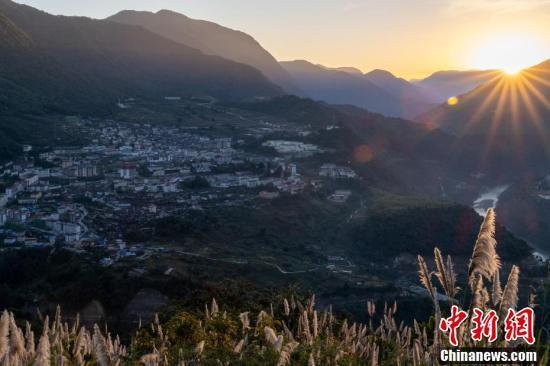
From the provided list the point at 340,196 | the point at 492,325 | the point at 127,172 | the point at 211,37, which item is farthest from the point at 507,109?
the point at 211,37

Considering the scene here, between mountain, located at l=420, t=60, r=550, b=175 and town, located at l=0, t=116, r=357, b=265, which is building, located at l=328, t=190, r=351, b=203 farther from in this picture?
mountain, located at l=420, t=60, r=550, b=175

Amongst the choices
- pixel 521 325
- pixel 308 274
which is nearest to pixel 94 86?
pixel 308 274

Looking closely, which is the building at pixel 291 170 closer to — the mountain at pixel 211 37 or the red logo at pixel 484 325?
the red logo at pixel 484 325

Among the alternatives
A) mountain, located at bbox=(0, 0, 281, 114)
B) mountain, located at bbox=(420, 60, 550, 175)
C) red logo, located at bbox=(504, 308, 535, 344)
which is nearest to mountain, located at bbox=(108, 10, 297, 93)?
mountain, located at bbox=(0, 0, 281, 114)

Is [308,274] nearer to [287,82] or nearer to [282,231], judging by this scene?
[282,231]

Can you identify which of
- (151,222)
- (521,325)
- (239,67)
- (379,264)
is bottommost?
(379,264)

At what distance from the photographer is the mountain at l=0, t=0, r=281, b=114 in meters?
67.4

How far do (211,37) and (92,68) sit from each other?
95.8 meters

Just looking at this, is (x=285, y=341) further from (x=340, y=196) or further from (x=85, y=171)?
(x=340, y=196)

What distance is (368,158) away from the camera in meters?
62.8

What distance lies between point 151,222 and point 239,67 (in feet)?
327

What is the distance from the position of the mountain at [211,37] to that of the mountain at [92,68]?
50237mm

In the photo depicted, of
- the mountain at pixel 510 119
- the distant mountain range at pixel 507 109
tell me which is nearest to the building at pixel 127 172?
the mountain at pixel 510 119

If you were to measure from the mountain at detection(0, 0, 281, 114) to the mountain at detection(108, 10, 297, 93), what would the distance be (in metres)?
50.2
